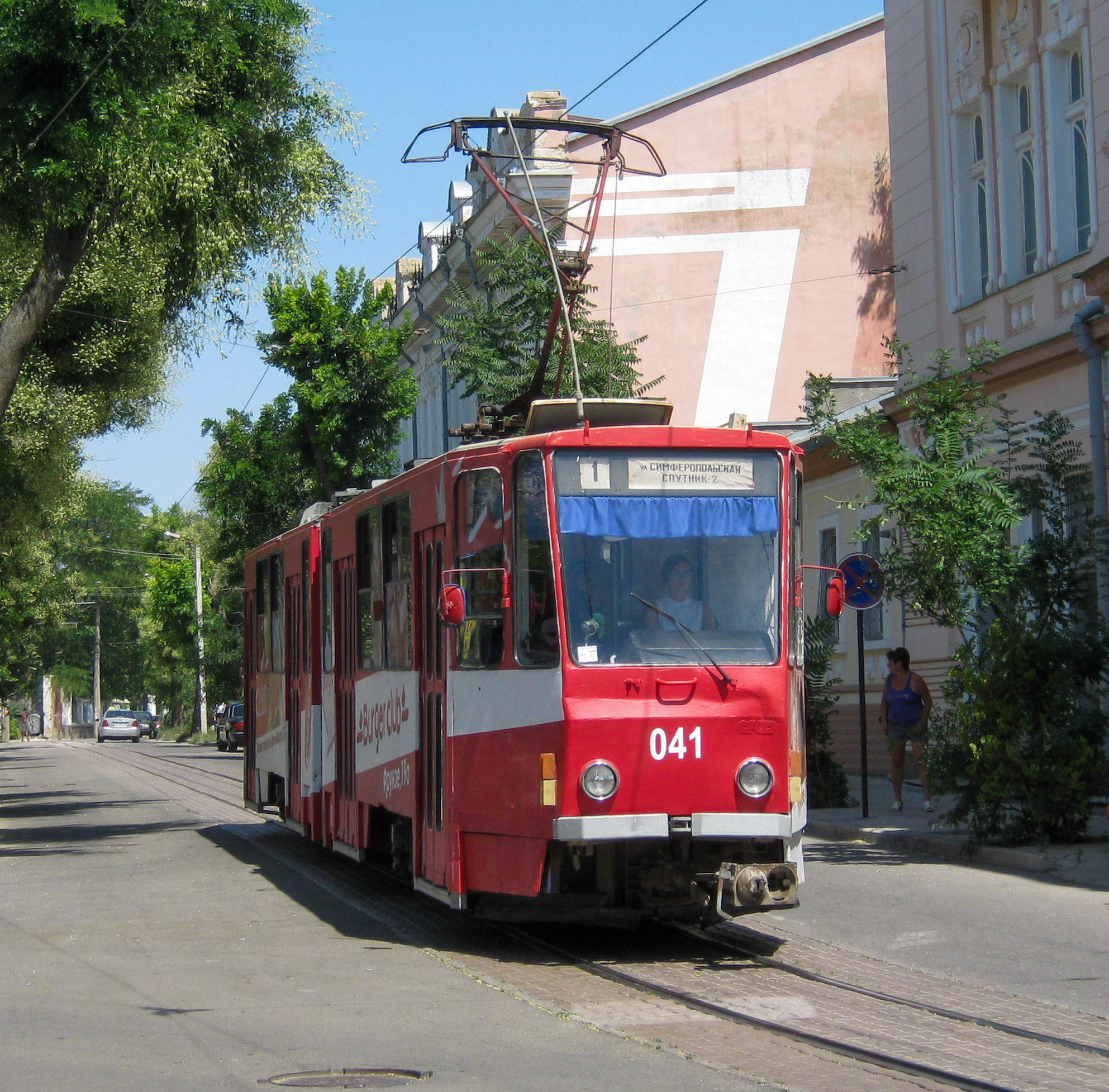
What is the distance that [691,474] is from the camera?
9.56 metres

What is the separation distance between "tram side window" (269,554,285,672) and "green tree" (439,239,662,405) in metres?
9.07

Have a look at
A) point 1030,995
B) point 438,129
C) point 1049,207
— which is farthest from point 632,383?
point 1030,995

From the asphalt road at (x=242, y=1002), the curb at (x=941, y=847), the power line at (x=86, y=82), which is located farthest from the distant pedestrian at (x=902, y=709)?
the power line at (x=86, y=82)

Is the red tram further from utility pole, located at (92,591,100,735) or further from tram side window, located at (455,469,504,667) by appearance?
utility pole, located at (92,591,100,735)

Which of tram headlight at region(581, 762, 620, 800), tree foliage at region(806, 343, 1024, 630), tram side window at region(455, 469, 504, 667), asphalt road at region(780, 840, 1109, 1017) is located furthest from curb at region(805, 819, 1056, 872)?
tram side window at region(455, 469, 504, 667)

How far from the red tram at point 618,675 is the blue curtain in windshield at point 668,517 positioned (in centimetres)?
1

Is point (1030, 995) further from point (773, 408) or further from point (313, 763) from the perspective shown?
point (773, 408)

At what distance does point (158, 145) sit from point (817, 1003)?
1216cm

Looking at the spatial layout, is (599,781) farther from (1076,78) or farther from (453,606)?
(1076,78)

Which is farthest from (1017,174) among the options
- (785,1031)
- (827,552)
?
(785,1031)

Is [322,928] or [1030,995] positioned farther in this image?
[322,928]

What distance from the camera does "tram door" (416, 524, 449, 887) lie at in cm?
1022

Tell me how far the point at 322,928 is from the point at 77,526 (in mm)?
92515

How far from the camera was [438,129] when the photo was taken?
16688 mm
